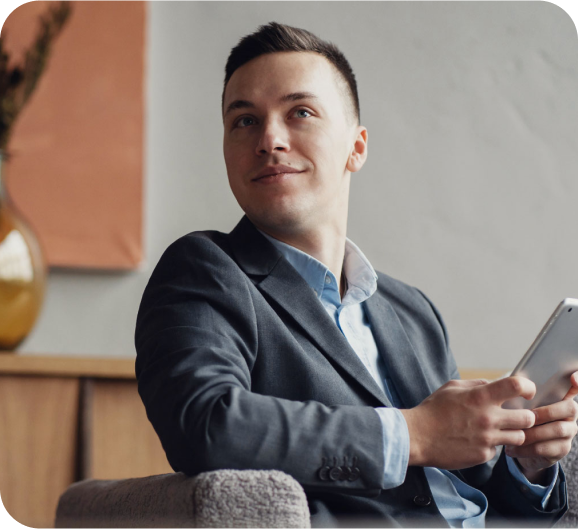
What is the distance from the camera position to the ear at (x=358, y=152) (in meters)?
1.43

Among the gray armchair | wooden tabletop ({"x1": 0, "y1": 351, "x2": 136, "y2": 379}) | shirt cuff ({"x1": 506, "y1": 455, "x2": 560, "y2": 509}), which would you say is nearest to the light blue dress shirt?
shirt cuff ({"x1": 506, "y1": 455, "x2": 560, "y2": 509})

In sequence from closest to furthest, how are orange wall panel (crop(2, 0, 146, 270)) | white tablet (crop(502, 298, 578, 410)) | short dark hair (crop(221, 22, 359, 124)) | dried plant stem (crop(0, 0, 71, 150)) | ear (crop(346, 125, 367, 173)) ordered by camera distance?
white tablet (crop(502, 298, 578, 410))
short dark hair (crop(221, 22, 359, 124))
ear (crop(346, 125, 367, 173))
dried plant stem (crop(0, 0, 71, 150))
orange wall panel (crop(2, 0, 146, 270))

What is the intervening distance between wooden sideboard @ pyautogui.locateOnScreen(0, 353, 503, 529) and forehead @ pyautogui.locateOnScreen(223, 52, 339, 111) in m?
0.80

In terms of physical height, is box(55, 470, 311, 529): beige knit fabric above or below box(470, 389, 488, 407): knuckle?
below

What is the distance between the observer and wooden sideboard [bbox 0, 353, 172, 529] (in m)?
1.68

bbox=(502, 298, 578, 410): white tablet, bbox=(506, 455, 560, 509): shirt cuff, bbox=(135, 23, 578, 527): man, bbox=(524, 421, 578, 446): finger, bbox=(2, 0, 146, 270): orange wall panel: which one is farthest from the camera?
bbox=(2, 0, 146, 270): orange wall panel

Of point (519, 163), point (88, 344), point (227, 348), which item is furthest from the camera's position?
point (519, 163)

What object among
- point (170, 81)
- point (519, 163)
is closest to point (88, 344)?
point (170, 81)

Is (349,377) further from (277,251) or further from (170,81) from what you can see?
(170,81)

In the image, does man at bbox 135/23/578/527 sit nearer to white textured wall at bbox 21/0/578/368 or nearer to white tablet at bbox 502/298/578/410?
white tablet at bbox 502/298/578/410

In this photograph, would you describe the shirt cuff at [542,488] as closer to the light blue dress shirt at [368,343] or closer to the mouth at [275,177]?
the light blue dress shirt at [368,343]

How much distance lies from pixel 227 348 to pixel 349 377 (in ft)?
0.74

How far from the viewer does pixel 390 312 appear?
1346mm

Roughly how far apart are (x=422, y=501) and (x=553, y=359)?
0.99ft
